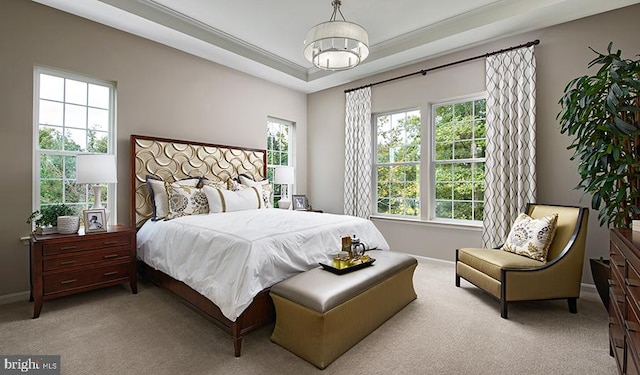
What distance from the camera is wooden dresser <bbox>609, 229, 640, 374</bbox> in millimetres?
1243

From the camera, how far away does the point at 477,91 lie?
3.79m

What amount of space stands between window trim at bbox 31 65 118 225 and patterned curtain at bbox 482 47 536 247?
4539mm

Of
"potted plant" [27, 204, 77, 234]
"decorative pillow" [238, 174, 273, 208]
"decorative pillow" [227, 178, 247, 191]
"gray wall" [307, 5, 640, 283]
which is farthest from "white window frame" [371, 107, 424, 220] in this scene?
"potted plant" [27, 204, 77, 234]

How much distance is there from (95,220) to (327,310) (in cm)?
254

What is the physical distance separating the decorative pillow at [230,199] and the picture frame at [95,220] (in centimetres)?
102

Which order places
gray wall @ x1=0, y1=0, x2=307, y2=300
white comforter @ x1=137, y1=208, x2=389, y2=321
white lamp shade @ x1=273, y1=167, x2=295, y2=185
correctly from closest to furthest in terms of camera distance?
white comforter @ x1=137, y1=208, x2=389, y2=321 < gray wall @ x1=0, y1=0, x2=307, y2=300 < white lamp shade @ x1=273, y1=167, x2=295, y2=185

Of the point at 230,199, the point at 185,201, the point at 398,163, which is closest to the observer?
the point at 185,201

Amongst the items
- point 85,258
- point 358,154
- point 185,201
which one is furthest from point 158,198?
point 358,154

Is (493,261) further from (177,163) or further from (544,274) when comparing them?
(177,163)

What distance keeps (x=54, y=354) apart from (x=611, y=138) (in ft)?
14.3

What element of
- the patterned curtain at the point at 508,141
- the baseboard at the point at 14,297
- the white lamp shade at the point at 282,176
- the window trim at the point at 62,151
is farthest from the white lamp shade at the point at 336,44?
the baseboard at the point at 14,297

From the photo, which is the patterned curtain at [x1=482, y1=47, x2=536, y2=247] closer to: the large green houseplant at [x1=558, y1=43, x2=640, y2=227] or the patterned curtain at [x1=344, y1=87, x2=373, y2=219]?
the large green houseplant at [x1=558, y1=43, x2=640, y2=227]

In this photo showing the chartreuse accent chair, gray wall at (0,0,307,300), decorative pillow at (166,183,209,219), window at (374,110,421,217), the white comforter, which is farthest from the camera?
window at (374,110,421,217)

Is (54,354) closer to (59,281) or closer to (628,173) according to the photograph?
(59,281)
